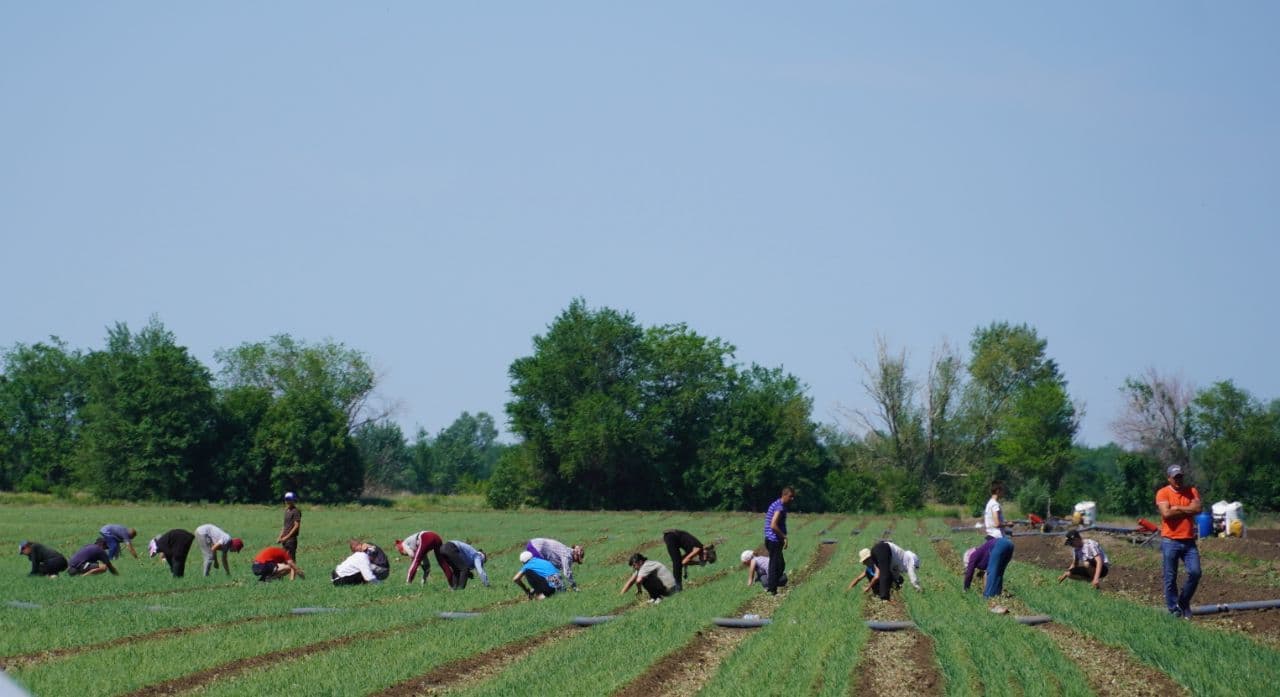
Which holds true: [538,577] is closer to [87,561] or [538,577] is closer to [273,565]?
[273,565]

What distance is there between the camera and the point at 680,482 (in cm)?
8625

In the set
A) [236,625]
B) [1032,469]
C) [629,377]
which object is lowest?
[236,625]

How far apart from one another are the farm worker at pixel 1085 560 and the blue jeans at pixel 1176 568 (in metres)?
6.57

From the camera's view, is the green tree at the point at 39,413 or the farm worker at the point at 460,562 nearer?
the farm worker at the point at 460,562

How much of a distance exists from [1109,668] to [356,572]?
47.7ft

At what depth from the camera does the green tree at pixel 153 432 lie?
274 ft

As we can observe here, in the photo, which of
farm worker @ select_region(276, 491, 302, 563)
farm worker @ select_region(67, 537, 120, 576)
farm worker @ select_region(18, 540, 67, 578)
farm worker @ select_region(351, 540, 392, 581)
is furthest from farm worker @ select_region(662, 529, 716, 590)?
farm worker @ select_region(18, 540, 67, 578)

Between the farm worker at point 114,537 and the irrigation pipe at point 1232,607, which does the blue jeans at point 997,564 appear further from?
the farm worker at point 114,537

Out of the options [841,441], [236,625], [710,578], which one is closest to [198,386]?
[841,441]

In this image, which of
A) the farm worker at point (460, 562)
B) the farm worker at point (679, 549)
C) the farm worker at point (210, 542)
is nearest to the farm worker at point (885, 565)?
the farm worker at point (679, 549)

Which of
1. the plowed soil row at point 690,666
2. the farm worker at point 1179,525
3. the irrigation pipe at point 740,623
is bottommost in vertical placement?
the plowed soil row at point 690,666

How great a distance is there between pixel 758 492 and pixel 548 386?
14850 millimetres

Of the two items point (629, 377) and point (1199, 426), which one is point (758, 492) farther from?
point (1199, 426)

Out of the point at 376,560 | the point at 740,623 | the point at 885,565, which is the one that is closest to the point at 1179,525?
the point at 885,565
